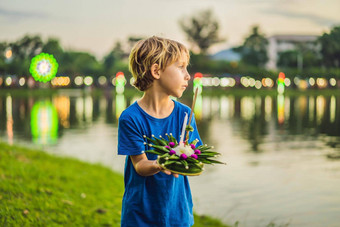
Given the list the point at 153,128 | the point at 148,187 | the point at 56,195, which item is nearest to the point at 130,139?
the point at 153,128

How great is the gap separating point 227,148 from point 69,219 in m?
7.46

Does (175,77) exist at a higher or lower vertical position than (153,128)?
higher

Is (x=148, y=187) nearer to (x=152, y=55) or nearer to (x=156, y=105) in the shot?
(x=156, y=105)

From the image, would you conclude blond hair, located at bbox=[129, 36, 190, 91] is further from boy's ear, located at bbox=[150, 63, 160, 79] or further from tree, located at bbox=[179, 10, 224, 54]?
tree, located at bbox=[179, 10, 224, 54]

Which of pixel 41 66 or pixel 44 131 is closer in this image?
pixel 44 131

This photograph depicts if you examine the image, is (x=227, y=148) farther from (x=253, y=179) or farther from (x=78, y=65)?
(x=78, y=65)

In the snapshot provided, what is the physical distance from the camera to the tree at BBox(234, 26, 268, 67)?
8631 centimetres

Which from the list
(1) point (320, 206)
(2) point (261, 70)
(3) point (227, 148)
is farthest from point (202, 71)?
(1) point (320, 206)

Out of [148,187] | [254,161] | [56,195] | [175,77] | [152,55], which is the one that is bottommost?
[254,161]

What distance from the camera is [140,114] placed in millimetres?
2580

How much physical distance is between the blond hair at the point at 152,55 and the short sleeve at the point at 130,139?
226mm

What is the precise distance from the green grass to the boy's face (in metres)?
2.48

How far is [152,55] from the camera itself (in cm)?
250

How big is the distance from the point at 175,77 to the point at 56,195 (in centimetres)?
357
